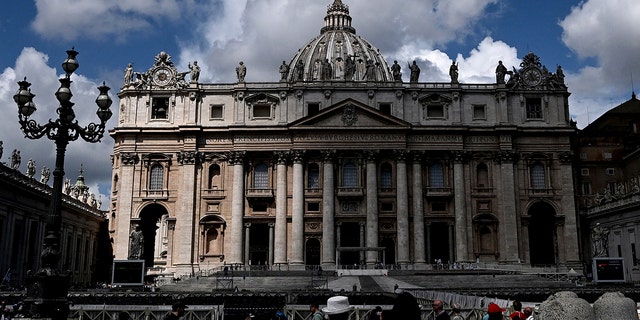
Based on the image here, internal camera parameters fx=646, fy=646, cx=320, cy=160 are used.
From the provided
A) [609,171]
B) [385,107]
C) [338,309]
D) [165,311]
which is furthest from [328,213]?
[338,309]

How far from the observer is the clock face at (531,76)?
221 feet

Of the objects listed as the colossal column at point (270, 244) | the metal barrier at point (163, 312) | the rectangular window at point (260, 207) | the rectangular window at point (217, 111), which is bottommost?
the metal barrier at point (163, 312)

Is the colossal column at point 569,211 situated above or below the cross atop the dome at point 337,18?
below

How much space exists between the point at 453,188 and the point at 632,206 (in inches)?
636

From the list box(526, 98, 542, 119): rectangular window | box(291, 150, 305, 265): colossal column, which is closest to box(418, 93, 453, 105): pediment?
box(526, 98, 542, 119): rectangular window

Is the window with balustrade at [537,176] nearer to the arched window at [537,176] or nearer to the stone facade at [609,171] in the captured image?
the arched window at [537,176]

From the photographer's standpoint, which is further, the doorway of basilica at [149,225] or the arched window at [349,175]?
the doorway of basilica at [149,225]

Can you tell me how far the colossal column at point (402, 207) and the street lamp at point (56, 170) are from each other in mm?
45788

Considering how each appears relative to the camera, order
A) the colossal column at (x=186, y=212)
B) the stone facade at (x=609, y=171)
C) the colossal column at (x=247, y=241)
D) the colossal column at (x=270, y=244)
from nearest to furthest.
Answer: the stone facade at (x=609, y=171) < the colossal column at (x=186, y=212) < the colossal column at (x=247, y=241) < the colossal column at (x=270, y=244)

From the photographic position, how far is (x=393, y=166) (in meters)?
63.9

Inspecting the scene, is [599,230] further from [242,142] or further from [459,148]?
[242,142]

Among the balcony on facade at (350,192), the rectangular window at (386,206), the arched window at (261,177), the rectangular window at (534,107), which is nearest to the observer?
the balcony on facade at (350,192)

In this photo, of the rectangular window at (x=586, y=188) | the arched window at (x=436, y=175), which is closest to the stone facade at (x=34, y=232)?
the arched window at (x=436, y=175)

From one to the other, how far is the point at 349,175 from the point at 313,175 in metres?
3.60
